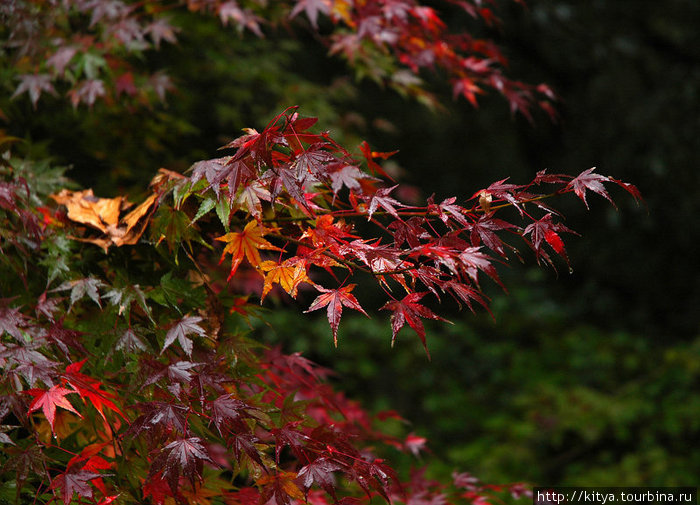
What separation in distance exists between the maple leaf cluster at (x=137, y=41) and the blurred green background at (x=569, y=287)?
4.11ft

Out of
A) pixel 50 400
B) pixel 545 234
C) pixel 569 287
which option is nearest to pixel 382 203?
pixel 545 234

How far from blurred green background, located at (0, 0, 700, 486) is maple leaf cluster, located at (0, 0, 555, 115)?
4.11 feet

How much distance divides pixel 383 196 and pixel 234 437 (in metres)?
0.62

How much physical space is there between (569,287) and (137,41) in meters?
6.08

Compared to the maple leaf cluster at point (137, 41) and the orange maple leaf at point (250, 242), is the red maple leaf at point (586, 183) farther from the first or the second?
the maple leaf cluster at point (137, 41)

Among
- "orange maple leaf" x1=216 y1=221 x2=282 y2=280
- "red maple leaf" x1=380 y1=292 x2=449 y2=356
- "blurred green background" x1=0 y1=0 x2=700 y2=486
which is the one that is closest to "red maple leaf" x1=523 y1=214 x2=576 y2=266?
"red maple leaf" x1=380 y1=292 x2=449 y2=356

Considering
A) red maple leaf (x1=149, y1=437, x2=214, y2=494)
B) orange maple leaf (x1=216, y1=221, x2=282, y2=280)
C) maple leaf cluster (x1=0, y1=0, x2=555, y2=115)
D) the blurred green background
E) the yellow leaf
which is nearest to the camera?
red maple leaf (x1=149, y1=437, x2=214, y2=494)

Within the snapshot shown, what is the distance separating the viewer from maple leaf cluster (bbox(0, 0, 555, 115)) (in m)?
2.27

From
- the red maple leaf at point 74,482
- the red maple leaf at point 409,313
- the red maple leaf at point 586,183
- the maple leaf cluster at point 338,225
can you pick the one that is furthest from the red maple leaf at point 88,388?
the red maple leaf at point 586,183

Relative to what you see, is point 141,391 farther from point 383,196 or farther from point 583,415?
point 583,415

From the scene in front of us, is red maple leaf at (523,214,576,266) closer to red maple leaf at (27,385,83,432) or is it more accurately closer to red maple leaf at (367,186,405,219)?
red maple leaf at (367,186,405,219)

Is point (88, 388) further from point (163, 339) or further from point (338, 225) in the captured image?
point (338, 225)

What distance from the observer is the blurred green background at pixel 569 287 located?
5062mm

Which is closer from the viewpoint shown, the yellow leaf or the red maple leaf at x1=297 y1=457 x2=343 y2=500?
the red maple leaf at x1=297 y1=457 x2=343 y2=500
